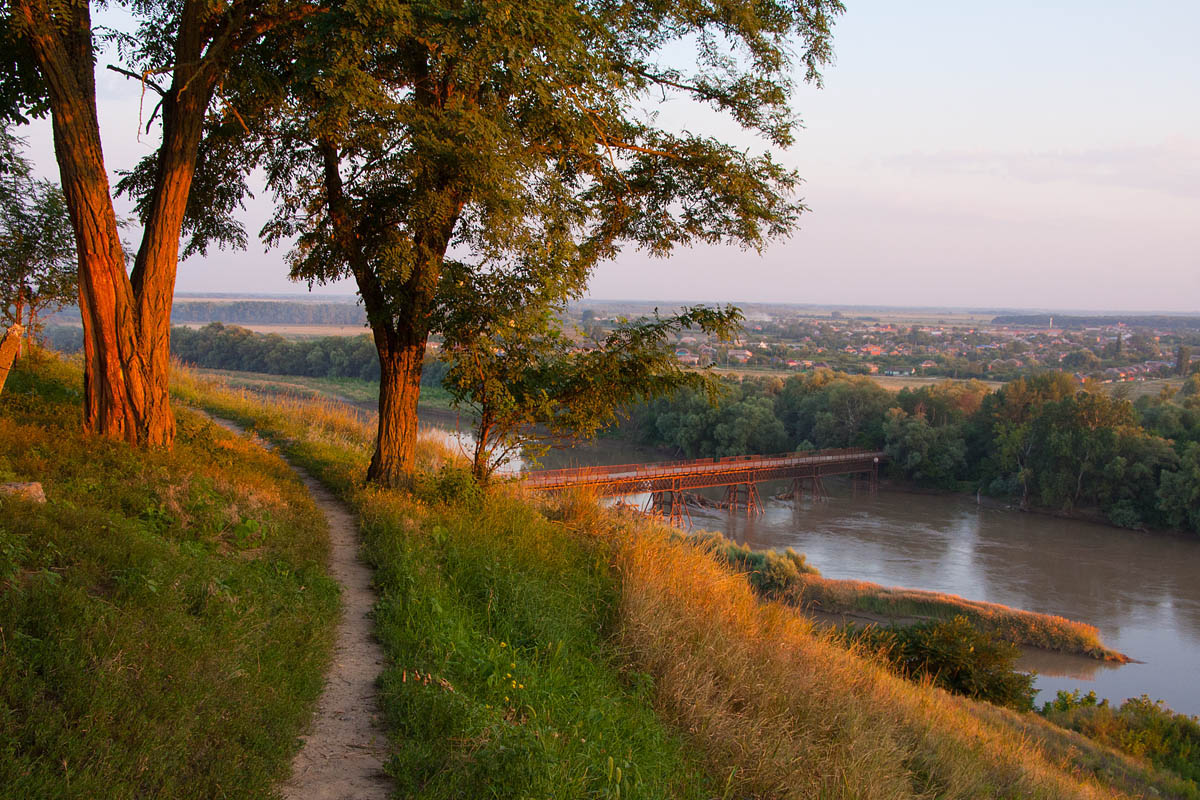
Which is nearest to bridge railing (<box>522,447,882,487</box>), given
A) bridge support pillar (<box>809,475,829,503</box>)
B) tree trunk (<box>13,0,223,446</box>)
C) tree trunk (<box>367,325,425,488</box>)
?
bridge support pillar (<box>809,475,829,503</box>)

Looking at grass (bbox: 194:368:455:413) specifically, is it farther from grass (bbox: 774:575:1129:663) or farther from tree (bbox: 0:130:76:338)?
tree (bbox: 0:130:76:338)

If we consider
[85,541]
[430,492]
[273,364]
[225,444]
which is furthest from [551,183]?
[273,364]

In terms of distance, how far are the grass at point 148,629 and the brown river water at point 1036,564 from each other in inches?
759

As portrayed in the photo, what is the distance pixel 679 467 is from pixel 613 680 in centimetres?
3057

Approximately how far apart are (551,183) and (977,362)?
323 feet

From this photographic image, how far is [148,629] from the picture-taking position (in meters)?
3.69

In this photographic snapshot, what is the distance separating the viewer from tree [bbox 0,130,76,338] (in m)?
11.9

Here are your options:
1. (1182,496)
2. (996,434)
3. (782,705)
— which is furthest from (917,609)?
(996,434)

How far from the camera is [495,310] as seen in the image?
822 cm

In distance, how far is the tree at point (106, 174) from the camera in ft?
23.4

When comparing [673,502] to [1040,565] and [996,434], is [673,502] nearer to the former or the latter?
[1040,565]

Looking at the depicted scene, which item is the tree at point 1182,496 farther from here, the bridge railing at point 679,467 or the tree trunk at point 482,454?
the tree trunk at point 482,454

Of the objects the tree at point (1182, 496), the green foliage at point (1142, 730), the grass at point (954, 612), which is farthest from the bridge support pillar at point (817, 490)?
the green foliage at point (1142, 730)

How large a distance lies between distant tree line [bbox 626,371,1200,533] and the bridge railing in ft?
9.32
